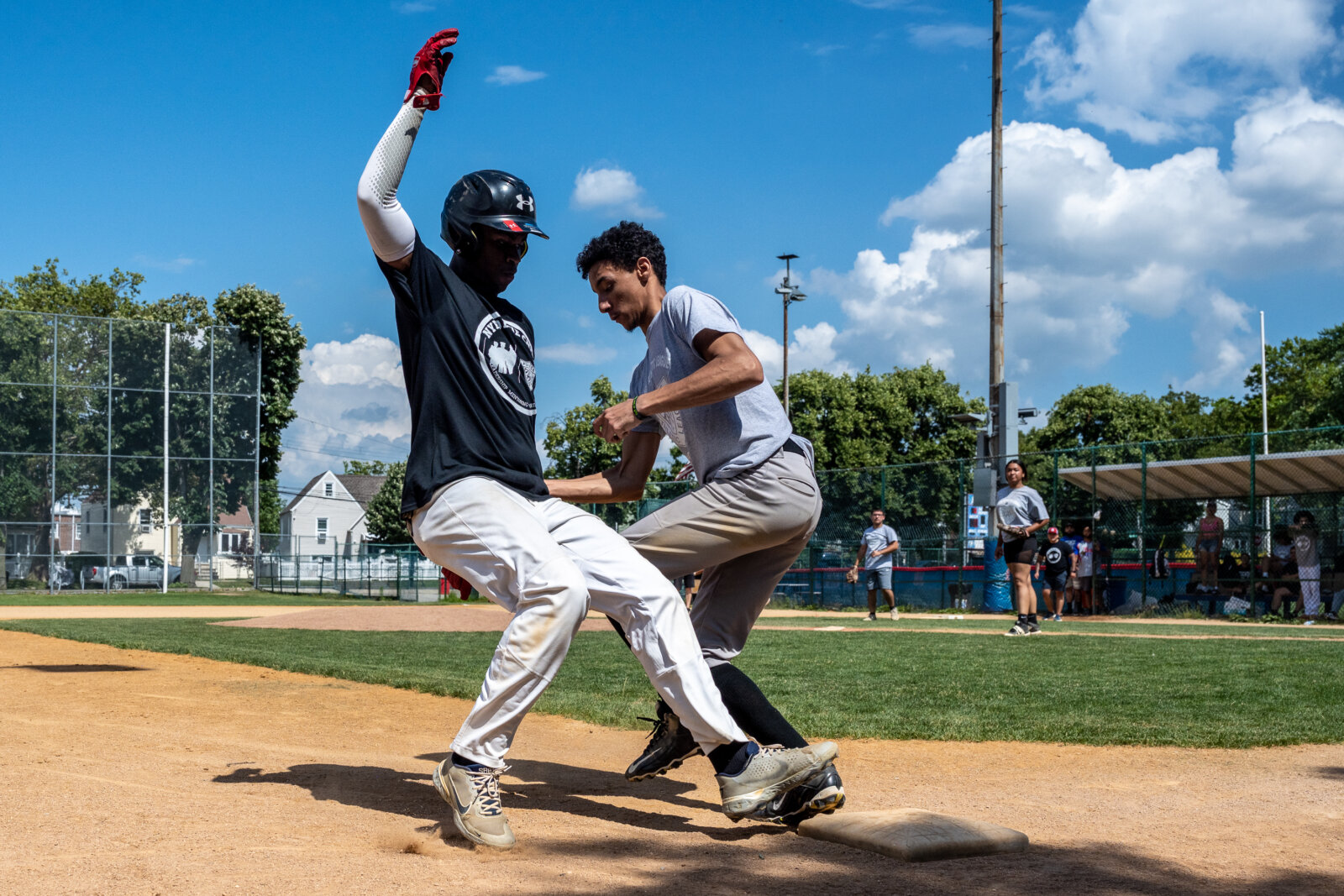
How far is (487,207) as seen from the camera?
11.9 ft

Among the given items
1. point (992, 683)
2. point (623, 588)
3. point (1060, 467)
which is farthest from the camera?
point (1060, 467)

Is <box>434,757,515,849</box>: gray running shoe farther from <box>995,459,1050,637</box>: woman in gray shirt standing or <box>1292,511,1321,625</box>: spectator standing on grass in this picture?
<box>1292,511,1321,625</box>: spectator standing on grass

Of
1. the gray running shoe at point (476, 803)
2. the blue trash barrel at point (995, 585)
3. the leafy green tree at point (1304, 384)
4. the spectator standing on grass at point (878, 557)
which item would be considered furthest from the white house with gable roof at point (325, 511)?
the gray running shoe at point (476, 803)

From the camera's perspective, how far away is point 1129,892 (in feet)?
8.78

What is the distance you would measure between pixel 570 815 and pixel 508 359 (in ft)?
4.91

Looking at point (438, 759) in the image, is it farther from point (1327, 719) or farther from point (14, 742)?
point (1327, 719)

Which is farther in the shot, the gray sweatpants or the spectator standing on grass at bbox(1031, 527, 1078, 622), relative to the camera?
the spectator standing on grass at bbox(1031, 527, 1078, 622)

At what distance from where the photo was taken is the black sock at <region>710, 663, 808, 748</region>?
374 cm

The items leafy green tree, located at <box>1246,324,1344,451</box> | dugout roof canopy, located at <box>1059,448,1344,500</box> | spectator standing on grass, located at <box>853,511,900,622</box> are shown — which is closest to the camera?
spectator standing on grass, located at <box>853,511,900,622</box>

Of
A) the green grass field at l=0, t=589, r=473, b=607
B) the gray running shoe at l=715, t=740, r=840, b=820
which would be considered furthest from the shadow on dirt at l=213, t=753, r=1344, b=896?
the green grass field at l=0, t=589, r=473, b=607

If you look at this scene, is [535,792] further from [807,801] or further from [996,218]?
[996,218]

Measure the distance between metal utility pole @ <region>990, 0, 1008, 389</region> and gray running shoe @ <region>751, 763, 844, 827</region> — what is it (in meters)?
20.0

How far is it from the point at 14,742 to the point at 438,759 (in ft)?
6.03

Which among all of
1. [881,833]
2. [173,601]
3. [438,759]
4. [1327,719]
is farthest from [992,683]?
[173,601]
